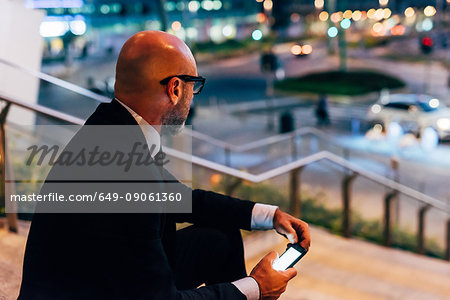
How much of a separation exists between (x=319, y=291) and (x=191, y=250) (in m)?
2.52

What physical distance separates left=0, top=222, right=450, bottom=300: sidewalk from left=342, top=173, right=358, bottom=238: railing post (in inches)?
14.9

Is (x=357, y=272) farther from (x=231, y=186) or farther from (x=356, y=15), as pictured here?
(x=356, y=15)

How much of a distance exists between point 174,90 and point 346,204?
16.9 feet

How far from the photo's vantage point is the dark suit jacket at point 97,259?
165 cm

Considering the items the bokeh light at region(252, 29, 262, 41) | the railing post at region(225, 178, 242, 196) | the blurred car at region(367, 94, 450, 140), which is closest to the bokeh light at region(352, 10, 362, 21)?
the blurred car at region(367, 94, 450, 140)

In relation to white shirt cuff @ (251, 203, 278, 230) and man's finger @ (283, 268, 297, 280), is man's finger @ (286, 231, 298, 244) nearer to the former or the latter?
white shirt cuff @ (251, 203, 278, 230)

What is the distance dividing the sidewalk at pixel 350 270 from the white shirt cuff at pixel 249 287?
2025 mm

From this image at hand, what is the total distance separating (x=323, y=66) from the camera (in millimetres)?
36250

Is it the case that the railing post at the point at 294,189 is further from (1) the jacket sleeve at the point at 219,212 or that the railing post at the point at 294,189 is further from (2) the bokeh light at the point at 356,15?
(2) the bokeh light at the point at 356,15

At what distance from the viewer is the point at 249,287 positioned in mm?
1873

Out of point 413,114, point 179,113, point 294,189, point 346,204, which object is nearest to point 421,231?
point 346,204

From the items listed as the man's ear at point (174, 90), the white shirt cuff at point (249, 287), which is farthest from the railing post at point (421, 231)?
the man's ear at point (174, 90)

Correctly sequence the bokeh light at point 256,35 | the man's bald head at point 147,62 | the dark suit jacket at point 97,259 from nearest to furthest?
the dark suit jacket at point 97,259
the man's bald head at point 147,62
the bokeh light at point 256,35

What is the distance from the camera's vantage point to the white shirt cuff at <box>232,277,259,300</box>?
1854 millimetres
